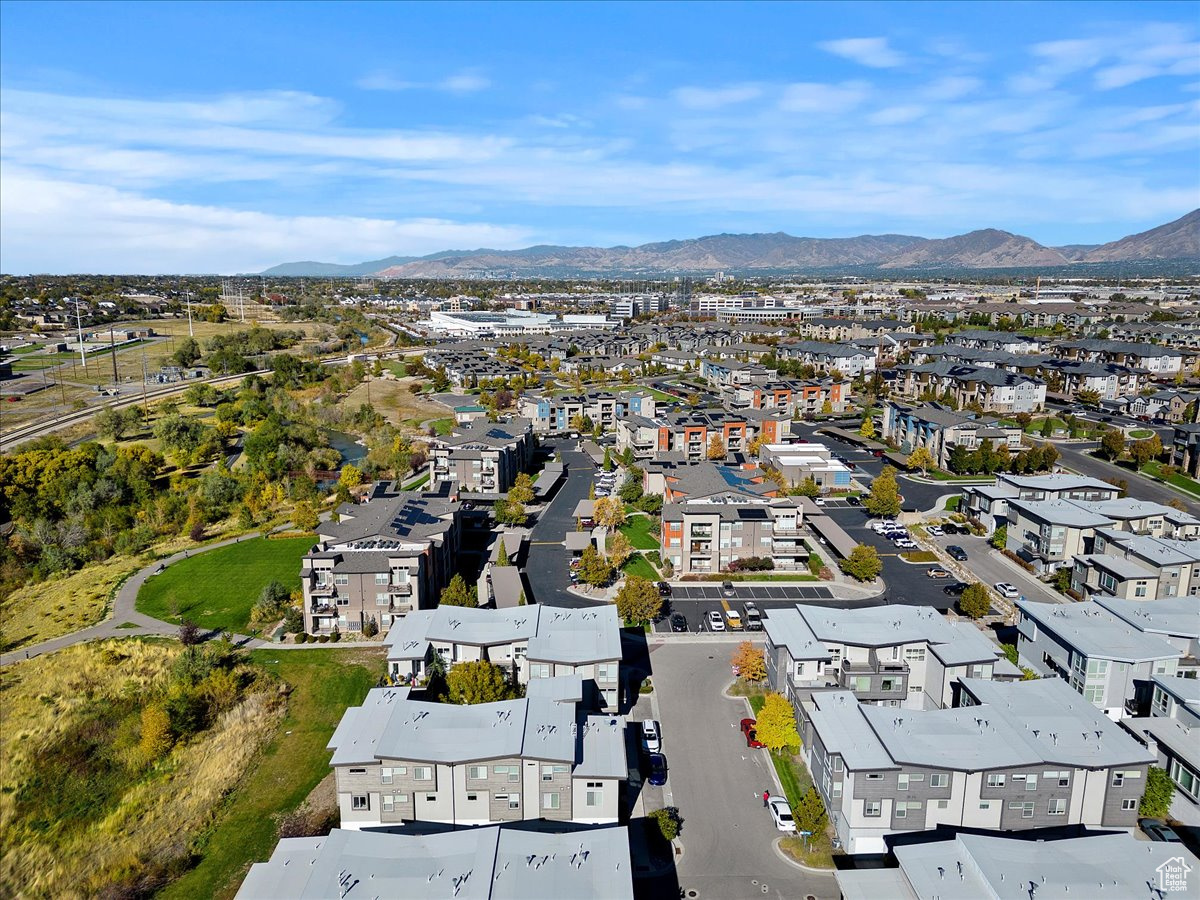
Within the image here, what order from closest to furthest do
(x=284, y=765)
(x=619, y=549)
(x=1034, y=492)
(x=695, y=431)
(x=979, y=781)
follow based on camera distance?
(x=979, y=781)
(x=284, y=765)
(x=619, y=549)
(x=1034, y=492)
(x=695, y=431)

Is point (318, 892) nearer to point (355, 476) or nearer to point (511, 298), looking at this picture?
point (355, 476)

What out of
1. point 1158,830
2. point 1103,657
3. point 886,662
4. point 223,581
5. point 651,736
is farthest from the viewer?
point 223,581

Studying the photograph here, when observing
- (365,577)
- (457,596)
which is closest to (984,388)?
(457,596)

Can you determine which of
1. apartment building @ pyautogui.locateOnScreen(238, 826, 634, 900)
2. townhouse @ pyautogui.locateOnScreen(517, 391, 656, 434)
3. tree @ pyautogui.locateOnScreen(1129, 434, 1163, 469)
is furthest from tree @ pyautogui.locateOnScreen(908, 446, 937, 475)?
apartment building @ pyautogui.locateOnScreen(238, 826, 634, 900)

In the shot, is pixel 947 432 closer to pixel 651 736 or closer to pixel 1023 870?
pixel 651 736

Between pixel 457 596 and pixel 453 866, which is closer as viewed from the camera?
pixel 453 866

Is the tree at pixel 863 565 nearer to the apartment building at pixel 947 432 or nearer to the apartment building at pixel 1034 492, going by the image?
the apartment building at pixel 1034 492
